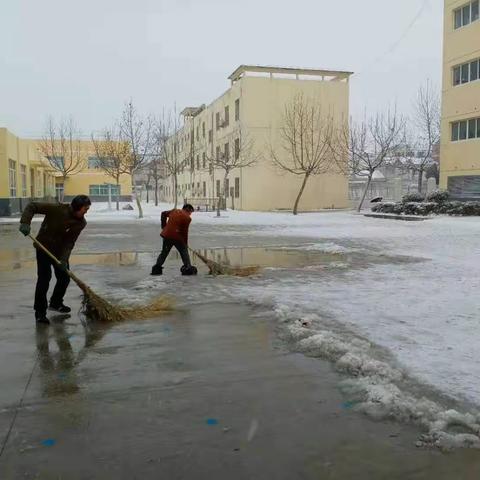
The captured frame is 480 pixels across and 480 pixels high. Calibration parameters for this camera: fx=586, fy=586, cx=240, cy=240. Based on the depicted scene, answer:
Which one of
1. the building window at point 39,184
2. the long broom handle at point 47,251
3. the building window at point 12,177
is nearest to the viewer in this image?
the long broom handle at point 47,251

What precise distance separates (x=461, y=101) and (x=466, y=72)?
156cm

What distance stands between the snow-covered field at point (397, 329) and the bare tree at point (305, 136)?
28.1 metres

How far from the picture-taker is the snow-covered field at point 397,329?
12.9 ft

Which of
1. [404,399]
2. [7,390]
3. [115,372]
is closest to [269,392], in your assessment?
[404,399]

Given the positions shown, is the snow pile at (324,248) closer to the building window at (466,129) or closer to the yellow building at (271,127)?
the building window at (466,129)

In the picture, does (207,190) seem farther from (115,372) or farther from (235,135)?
(115,372)

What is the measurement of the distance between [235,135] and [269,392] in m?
41.0

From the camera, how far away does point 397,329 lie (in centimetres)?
605

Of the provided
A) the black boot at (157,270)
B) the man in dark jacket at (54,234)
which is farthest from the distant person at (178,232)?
the man in dark jacket at (54,234)

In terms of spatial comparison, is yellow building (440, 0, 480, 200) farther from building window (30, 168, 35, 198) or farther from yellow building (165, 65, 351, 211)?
building window (30, 168, 35, 198)

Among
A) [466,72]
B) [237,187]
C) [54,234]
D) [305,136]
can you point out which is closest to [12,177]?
[237,187]

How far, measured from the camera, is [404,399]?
397 centimetres

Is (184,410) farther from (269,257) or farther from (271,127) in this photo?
(271,127)

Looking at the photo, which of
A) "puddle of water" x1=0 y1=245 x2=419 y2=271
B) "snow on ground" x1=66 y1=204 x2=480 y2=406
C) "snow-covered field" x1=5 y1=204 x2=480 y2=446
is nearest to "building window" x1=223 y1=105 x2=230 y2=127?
"puddle of water" x1=0 y1=245 x2=419 y2=271
